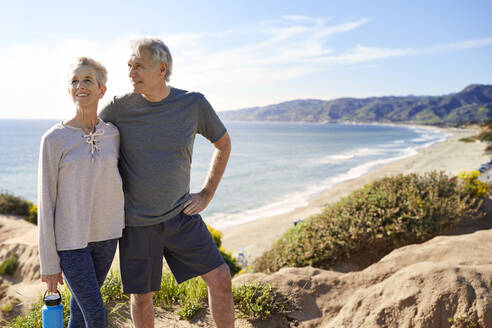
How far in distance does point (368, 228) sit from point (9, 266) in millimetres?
6930

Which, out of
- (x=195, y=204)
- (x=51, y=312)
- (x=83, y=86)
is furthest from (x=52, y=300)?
(x=83, y=86)

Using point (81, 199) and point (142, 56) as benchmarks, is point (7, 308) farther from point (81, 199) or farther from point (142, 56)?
point (142, 56)

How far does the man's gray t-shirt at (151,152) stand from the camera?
235 centimetres

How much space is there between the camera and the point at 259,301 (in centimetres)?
340

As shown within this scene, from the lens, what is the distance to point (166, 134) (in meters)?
2.39

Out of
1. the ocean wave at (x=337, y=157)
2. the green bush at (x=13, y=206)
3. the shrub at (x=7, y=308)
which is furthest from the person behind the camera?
the ocean wave at (x=337, y=157)

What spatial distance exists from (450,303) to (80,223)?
9.01 feet

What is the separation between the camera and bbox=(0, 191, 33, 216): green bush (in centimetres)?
1139

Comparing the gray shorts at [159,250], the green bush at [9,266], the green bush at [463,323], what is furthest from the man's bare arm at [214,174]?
the green bush at [9,266]

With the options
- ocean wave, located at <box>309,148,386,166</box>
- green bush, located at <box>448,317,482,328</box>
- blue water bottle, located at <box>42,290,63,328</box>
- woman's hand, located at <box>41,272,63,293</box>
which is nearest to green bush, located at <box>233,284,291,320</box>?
green bush, located at <box>448,317,482,328</box>

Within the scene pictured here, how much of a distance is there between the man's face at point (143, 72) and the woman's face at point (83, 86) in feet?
0.82

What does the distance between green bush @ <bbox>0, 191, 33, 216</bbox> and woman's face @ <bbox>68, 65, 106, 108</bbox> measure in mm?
11417

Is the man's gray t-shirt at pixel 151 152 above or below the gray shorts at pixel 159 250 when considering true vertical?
above

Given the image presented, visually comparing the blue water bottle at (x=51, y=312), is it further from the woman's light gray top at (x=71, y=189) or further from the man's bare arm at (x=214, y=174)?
the man's bare arm at (x=214, y=174)
